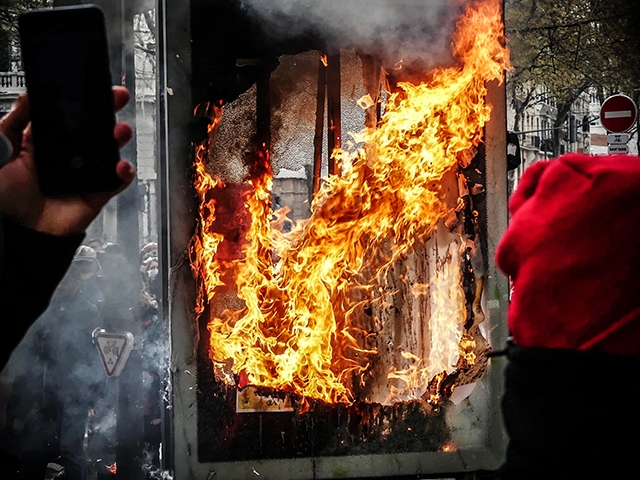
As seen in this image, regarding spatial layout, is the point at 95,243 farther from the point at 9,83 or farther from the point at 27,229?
the point at 9,83

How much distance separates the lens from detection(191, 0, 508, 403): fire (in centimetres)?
424

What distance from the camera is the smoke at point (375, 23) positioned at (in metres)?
4.27

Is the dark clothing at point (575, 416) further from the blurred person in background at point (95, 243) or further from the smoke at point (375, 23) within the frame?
the blurred person in background at point (95, 243)

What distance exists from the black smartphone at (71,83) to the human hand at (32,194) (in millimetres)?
46

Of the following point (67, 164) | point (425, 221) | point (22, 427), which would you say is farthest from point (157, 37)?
point (22, 427)

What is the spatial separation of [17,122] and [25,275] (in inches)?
20.8

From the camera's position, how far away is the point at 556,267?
1664 mm

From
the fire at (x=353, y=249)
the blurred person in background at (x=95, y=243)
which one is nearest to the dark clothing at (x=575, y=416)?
the fire at (x=353, y=249)

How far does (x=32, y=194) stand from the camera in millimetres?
1949

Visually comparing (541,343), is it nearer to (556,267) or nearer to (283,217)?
(556,267)

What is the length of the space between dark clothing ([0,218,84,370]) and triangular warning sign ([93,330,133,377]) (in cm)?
426

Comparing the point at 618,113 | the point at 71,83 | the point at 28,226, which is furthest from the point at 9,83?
the point at 28,226

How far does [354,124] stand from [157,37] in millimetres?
1322

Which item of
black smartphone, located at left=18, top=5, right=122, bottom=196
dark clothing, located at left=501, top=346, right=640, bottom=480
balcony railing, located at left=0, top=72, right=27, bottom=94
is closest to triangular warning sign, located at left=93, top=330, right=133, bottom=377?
black smartphone, located at left=18, top=5, right=122, bottom=196
